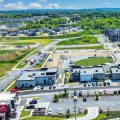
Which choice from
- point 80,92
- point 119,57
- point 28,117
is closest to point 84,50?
point 119,57

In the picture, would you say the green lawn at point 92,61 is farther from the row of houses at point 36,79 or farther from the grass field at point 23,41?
the grass field at point 23,41

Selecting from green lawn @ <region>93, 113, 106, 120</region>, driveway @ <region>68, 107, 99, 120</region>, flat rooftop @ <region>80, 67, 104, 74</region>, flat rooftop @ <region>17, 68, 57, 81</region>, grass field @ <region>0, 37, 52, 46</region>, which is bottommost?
grass field @ <region>0, 37, 52, 46</region>

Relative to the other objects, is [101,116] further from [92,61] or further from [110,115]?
[92,61]

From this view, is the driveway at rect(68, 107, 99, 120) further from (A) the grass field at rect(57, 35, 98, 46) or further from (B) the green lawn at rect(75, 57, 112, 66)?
(A) the grass field at rect(57, 35, 98, 46)

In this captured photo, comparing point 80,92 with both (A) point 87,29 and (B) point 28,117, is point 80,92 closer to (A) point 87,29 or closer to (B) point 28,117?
(B) point 28,117

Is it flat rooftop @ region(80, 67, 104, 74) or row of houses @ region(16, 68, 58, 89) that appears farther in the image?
flat rooftop @ region(80, 67, 104, 74)

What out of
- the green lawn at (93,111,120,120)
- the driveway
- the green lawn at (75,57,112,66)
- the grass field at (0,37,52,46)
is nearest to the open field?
the grass field at (0,37,52,46)

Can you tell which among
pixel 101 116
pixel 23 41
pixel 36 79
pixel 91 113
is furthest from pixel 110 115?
pixel 23 41
